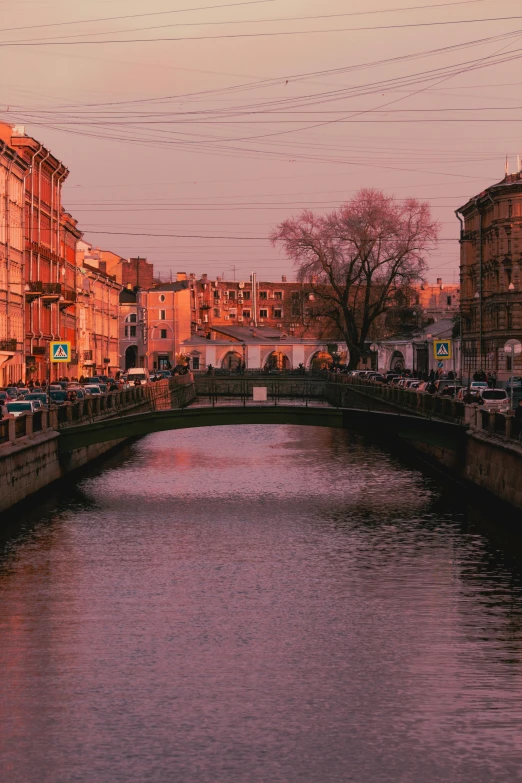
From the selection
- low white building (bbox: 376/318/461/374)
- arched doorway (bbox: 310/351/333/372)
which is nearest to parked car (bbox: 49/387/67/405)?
low white building (bbox: 376/318/461/374)

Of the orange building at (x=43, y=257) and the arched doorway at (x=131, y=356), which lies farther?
the arched doorway at (x=131, y=356)

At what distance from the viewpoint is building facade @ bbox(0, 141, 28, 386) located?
88.4 metres

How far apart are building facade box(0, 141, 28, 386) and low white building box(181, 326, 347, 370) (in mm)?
73711

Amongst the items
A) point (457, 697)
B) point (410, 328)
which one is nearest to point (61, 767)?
point (457, 697)

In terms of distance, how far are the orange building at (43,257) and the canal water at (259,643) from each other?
54489 millimetres

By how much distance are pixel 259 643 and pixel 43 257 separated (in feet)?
278

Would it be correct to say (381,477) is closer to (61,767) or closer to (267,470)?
(267,470)

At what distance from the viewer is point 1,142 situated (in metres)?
84.6

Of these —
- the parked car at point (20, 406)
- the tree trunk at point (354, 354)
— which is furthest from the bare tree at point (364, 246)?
the parked car at point (20, 406)

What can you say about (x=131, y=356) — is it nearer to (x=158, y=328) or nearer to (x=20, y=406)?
(x=158, y=328)

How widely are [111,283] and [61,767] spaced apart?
146m

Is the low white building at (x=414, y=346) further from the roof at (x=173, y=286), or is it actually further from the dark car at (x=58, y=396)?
the dark car at (x=58, y=396)

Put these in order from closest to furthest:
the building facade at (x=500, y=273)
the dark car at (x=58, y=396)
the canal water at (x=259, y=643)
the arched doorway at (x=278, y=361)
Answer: the canal water at (x=259, y=643) < the dark car at (x=58, y=396) < the building facade at (x=500, y=273) < the arched doorway at (x=278, y=361)

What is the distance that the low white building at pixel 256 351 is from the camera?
172000mm
